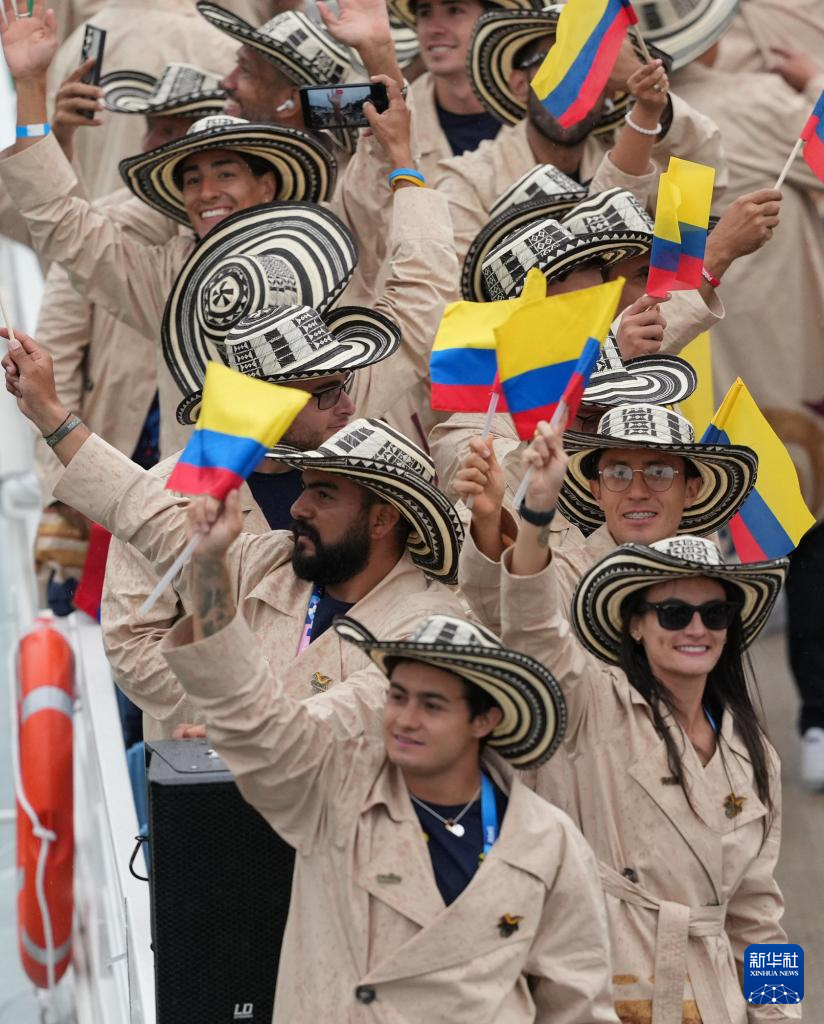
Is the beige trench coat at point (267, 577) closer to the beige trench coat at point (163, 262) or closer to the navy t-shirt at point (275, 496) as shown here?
the navy t-shirt at point (275, 496)

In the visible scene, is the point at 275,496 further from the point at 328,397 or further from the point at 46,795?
the point at 46,795

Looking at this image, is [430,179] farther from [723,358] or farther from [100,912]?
[100,912]

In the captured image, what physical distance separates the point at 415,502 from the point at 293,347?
0.89 metres

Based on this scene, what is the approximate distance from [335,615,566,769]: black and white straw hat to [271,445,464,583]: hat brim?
0.76 m

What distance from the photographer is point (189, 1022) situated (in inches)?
175

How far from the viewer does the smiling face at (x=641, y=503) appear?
5.14 m

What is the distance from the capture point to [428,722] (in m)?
4.04

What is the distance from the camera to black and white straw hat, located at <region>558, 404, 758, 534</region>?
16.8 ft

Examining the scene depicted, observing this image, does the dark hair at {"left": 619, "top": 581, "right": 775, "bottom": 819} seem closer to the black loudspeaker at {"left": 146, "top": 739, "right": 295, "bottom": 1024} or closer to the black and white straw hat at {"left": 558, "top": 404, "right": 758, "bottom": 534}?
the black and white straw hat at {"left": 558, "top": 404, "right": 758, "bottom": 534}

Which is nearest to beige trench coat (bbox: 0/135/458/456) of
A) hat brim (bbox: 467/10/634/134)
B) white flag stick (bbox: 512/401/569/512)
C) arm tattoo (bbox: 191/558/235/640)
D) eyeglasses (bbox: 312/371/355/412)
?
eyeglasses (bbox: 312/371/355/412)

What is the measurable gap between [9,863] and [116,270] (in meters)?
3.26

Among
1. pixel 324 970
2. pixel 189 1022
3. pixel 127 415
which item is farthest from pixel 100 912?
pixel 324 970

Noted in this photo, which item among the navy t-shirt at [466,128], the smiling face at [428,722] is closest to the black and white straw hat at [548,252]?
the navy t-shirt at [466,128]

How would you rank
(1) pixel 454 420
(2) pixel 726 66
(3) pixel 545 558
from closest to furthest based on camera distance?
→ (3) pixel 545 558 < (1) pixel 454 420 < (2) pixel 726 66
